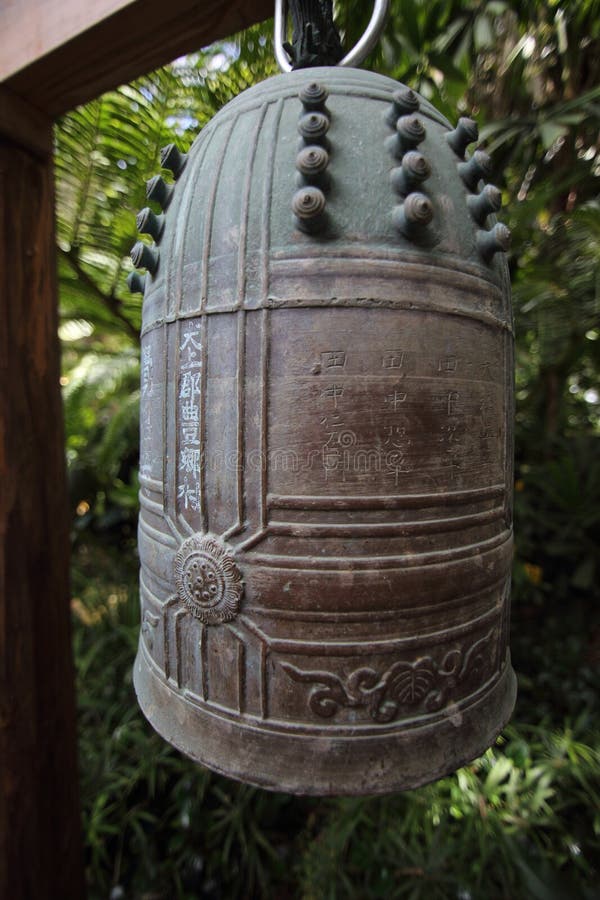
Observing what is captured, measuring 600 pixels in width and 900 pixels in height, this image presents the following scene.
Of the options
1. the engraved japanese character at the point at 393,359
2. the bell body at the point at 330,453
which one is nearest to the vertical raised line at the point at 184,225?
the bell body at the point at 330,453

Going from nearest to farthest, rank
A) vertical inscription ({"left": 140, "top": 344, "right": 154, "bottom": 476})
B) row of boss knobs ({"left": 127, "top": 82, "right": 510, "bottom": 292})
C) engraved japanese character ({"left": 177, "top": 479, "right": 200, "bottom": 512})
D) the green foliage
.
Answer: row of boss knobs ({"left": 127, "top": 82, "right": 510, "bottom": 292}), engraved japanese character ({"left": 177, "top": 479, "right": 200, "bottom": 512}), vertical inscription ({"left": 140, "top": 344, "right": 154, "bottom": 476}), the green foliage

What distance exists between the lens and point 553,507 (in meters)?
3.06

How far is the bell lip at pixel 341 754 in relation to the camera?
0.80m

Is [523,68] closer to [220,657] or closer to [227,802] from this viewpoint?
[220,657]

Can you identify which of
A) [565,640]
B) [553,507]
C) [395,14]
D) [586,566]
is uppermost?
[395,14]

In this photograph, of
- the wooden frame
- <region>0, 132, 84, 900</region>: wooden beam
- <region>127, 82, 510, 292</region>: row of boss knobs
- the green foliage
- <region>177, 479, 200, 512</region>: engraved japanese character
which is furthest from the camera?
the green foliage

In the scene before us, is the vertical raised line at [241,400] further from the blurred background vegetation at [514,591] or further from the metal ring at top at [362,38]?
the blurred background vegetation at [514,591]

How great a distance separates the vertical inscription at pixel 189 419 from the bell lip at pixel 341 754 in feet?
1.19

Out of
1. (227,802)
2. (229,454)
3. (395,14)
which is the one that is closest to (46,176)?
(229,454)

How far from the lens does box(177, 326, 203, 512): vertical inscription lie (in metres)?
0.85

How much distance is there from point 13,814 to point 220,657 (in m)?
1.04

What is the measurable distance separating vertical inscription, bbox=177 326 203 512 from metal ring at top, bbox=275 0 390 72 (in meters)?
0.61

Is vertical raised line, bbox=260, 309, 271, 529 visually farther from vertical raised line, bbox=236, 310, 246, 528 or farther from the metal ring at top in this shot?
the metal ring at top

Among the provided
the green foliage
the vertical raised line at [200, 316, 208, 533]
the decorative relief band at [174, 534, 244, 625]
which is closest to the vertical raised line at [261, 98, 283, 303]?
the vertical raised line at [200, 316, 208, 533]
